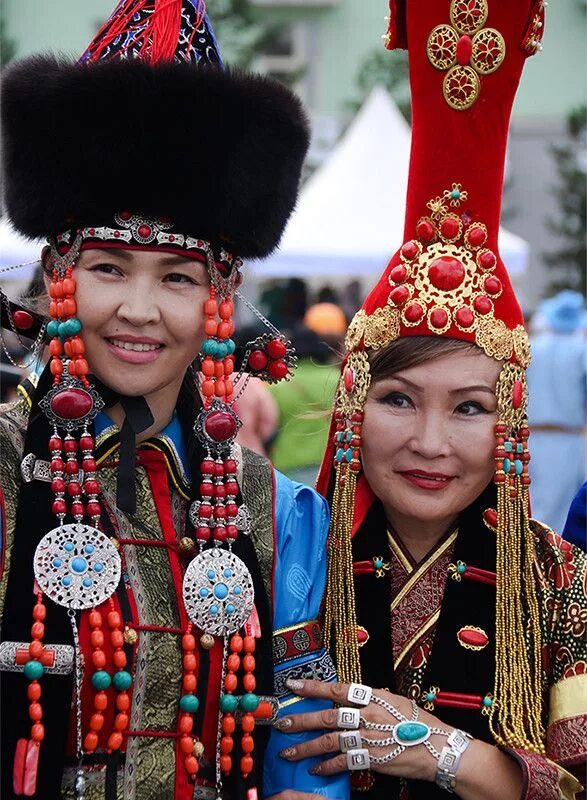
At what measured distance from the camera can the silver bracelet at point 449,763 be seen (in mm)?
2855

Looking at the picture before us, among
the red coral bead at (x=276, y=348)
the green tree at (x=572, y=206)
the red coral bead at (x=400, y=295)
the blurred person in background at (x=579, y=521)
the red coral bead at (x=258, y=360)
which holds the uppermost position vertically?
the green tree at (x=572, y=206)

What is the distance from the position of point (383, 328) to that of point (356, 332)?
0.30 ft

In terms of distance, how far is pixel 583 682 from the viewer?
2.98m

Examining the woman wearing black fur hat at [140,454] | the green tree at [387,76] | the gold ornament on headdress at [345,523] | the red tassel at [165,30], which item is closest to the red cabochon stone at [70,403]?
the woman wearing black fur hat at [140,454]

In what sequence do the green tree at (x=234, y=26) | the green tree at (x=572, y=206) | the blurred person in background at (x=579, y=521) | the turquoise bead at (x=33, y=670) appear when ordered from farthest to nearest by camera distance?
the green tree at (x=572, y=206), the green tree at (x=234, y=26), the blurred person in background at (x=579, y=521), the turquoise bead at (x=33, y=670)

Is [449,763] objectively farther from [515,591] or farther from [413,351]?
[413,351]

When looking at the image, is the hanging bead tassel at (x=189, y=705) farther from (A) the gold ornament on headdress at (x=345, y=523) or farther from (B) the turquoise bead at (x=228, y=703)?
(A) the gold ornament on headdress at (x=345, y=523)

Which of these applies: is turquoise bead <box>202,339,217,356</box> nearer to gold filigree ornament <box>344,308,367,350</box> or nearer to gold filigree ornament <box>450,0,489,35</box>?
gold filigree ornament <box>344,308,367,350</box>

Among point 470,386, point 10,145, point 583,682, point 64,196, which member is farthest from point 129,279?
point 583,682

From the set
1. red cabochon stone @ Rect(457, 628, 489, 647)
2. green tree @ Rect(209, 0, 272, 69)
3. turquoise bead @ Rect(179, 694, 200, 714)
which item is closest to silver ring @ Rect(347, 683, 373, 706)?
red cabochon stone @ Rect(457, 628, 489, 647)

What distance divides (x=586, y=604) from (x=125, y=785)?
119 cm

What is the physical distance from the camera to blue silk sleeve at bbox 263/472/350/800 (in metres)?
2.77

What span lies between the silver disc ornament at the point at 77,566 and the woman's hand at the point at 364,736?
1.72 ft

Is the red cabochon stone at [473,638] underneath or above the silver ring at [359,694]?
above
